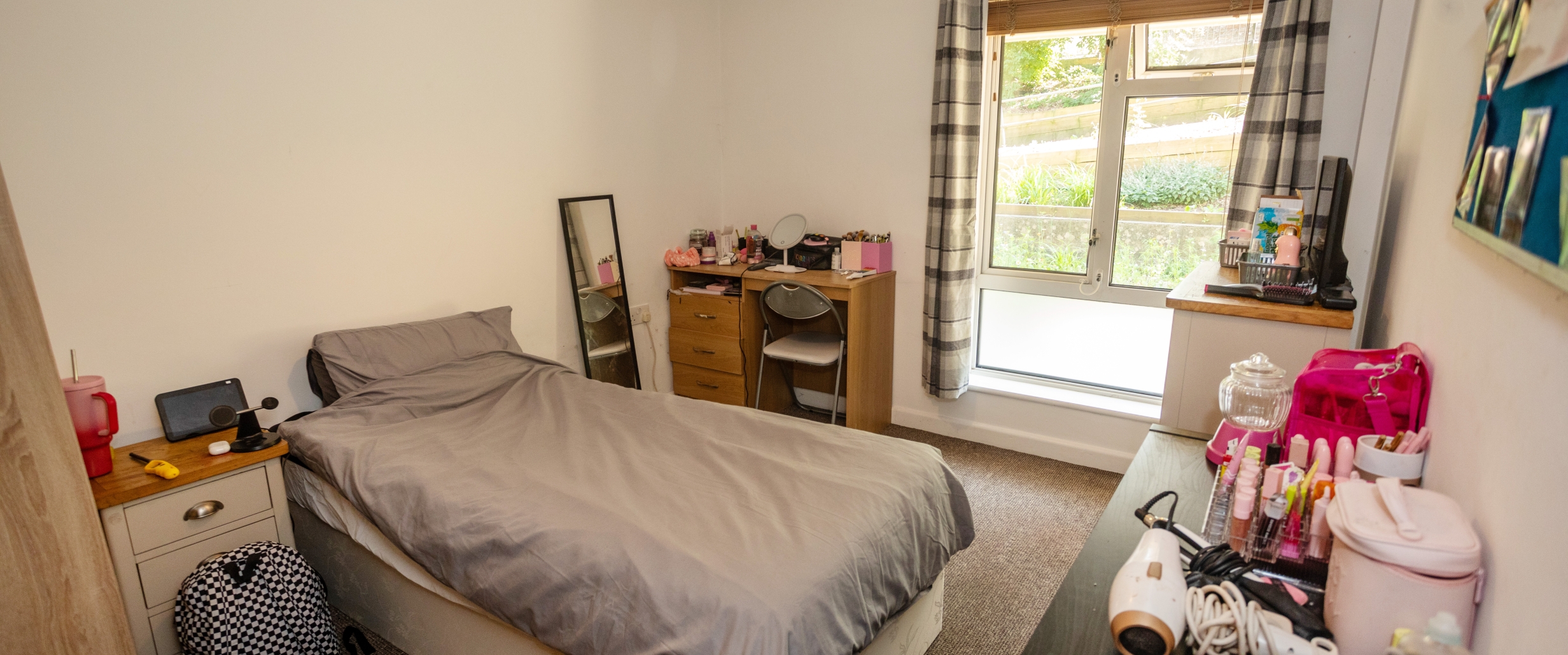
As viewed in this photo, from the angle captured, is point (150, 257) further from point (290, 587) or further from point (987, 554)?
point (987, 554)

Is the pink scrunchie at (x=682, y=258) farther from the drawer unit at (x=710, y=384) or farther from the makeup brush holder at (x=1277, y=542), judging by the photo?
the makeup brush holder at (x=1277, y=542)

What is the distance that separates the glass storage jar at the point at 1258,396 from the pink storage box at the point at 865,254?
2.05m

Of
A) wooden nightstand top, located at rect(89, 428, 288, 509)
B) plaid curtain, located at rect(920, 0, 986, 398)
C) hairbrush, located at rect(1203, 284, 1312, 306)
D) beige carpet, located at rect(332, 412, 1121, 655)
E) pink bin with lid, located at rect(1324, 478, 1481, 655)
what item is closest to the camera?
pink bin with lid, located at rect(1324, 478, 1481, 655)

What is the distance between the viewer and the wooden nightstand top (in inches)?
68.2

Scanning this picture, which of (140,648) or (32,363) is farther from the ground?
(32,363)

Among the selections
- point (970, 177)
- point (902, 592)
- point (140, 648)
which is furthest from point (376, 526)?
point (970, 177)

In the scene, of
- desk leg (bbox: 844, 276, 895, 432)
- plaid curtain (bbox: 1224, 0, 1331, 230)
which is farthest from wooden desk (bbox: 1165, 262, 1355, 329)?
desk leg (bbox: 844, 276, 895, 432)

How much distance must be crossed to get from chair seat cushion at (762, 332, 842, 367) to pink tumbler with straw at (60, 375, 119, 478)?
223 cm

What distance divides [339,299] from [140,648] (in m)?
1.09

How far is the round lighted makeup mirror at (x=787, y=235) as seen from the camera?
3555 millimetres

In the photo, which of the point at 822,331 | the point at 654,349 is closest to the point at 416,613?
the point at 654,349

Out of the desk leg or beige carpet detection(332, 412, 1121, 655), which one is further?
the desk leg

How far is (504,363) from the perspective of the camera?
2.62 metres

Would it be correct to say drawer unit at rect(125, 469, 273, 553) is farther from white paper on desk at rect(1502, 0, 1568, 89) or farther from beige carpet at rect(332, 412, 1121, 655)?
white paper on desk at rect(1502, 0, 1568, 89)
